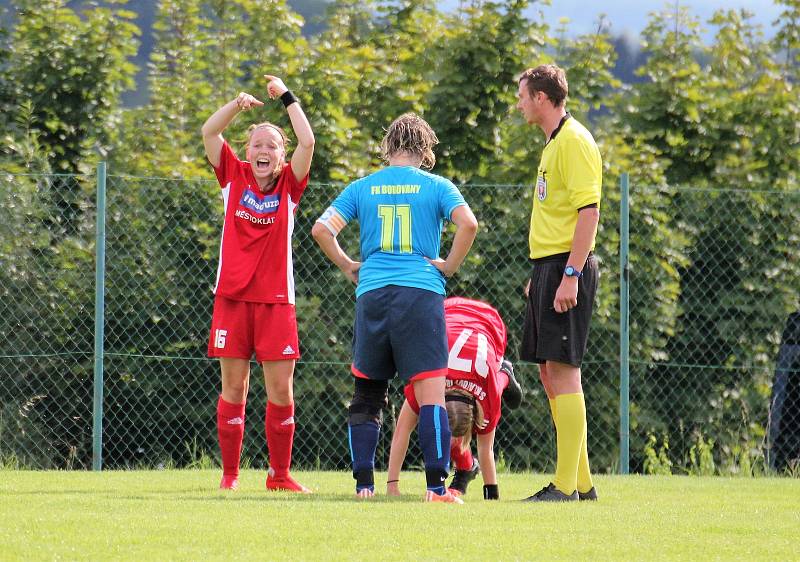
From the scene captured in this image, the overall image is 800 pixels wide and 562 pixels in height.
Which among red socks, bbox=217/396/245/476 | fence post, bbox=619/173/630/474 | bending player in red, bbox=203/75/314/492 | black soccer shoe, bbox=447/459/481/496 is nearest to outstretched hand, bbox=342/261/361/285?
bending player in red, bbox=203/75/314/492

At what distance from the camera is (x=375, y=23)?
37.2 feet

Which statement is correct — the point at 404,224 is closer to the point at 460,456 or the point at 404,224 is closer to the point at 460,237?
the point at 460,237

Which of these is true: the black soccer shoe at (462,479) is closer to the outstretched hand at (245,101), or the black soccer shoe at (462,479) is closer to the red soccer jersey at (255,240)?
the red soccer jersey at (255,240)

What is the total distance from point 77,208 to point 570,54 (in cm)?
394

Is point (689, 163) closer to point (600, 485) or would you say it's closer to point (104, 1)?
point (600, 485)

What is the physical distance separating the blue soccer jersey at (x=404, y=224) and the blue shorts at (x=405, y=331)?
0.17 feet

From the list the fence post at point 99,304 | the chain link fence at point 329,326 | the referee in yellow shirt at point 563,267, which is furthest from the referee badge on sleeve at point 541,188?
the fence post at point 99,304

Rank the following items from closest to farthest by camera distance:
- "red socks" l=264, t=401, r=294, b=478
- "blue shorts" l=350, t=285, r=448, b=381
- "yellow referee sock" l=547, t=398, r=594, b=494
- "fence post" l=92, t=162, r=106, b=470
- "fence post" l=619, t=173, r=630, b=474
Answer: "blue shorts" l=350, t=285, r=448, b=381 < "yellow referee sock" l=547, t=398, r=594, b=494 < "red socks" l=264, t=401, r=294, b=478 < "fence post" l=92, t=162, r=106, b=470 < "fence post" l=619, t=173, r=630, b=474

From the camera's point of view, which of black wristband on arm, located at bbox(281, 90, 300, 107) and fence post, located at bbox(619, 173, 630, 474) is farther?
fence post, located at bbox(619, 173, 630, 474)

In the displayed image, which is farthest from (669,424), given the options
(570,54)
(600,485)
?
(570,54)

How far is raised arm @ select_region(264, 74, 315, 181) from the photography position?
6.11 metres

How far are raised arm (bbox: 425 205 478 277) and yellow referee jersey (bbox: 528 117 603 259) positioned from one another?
39cm

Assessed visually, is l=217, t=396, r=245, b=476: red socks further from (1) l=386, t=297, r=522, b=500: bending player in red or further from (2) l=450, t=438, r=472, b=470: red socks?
(2) l=450, t=438, r=472, b=470: red socks

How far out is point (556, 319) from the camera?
5.68 meters
